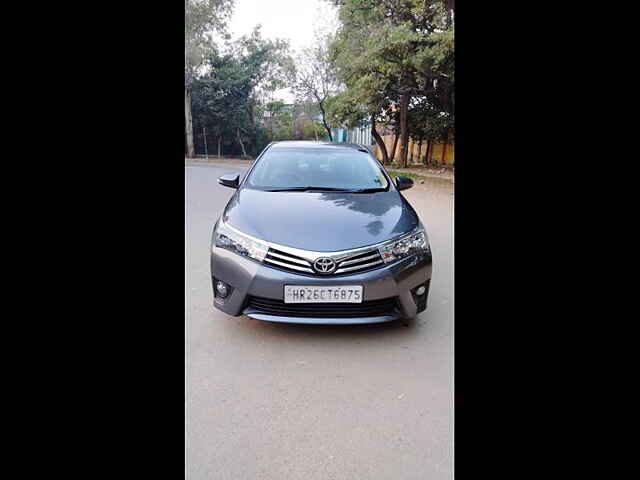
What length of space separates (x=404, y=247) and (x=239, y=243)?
1.11m

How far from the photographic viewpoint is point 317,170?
405 centimetres

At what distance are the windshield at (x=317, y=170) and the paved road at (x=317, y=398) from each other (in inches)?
45.7

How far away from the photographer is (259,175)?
13.1 feet

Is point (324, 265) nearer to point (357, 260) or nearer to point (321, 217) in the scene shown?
point (357, 260)

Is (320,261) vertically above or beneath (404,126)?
beneath

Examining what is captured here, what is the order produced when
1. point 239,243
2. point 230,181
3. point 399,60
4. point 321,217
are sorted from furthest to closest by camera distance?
point 399,60 → point 230,181 → point 321,217 → point 239,243

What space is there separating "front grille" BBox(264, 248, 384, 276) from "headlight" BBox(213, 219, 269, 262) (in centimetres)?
6

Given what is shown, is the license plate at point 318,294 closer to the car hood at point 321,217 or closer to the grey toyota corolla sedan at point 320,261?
the grey toyota corolla sedan at point 320,261

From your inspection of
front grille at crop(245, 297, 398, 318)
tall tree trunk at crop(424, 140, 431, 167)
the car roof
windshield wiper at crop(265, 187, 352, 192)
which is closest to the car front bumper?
front grille at crop(245, 297, 398, 318)

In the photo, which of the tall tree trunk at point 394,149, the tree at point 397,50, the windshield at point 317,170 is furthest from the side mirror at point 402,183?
the tall tree trunk at point 394,149

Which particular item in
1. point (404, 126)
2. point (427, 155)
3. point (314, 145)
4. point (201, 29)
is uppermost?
point (201, 29)

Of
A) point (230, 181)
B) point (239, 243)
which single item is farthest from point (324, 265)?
point (230, 181)
